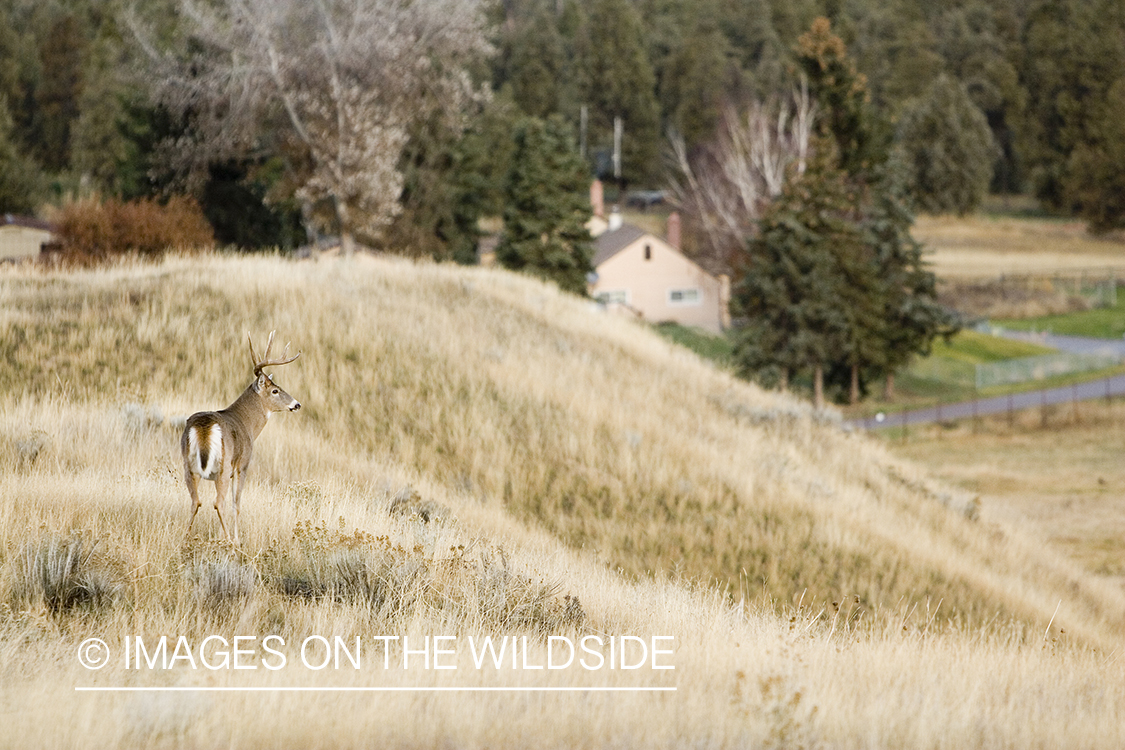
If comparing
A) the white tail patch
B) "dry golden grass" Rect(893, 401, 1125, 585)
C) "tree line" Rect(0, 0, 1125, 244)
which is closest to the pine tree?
"dry golden grass" Rect(893, 401, 1125, 585)

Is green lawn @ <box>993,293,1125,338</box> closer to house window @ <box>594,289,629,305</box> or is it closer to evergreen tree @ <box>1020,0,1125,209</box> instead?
house window @ <box>594,289,629,305</box>

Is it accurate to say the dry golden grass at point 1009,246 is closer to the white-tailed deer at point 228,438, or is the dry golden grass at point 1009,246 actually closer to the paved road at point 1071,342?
the paved road at point 1071,342

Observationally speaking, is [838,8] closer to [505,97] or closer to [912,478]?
[505,97]

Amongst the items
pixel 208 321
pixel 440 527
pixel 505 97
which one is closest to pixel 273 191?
pixel 208 321

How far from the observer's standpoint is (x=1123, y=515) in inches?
1270

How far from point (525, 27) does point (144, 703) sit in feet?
404

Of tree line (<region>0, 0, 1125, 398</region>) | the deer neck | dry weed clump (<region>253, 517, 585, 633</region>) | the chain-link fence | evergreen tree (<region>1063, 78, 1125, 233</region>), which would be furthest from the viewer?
evergreen tree (<region>1063, 78, 1125, 233</region>)

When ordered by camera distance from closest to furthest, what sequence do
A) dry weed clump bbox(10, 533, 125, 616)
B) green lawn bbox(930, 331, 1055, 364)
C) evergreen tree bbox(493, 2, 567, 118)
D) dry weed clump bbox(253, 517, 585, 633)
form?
1. dry weed clump bbox(10, 533, 125, 616)
2. dry weed clump bbox(253, 517, 585, 633)
3. green lawn bbox(930, 331, 1055, 364)
4. evergreen tree bbox(493, 2, 567, 118)

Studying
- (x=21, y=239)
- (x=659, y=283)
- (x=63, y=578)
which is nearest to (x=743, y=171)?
(x=659, y=283)

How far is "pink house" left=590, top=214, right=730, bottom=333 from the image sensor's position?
2628 inches

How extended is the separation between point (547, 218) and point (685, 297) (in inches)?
561

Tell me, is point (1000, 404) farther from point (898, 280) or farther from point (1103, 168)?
point (1103, 168)

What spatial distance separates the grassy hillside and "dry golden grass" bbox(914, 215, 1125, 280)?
6375 centimetres

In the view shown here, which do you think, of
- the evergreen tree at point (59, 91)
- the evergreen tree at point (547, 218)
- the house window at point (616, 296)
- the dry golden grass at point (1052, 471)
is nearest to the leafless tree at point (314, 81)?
the evergreen tree at point (547, 218)
